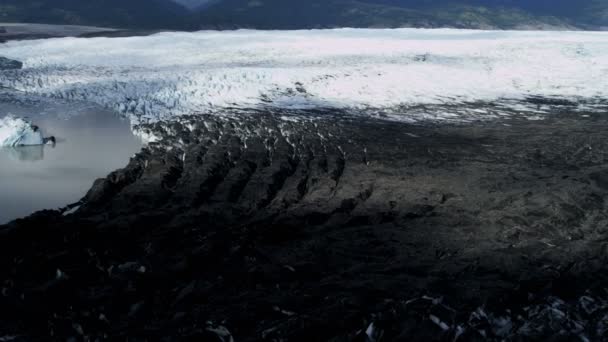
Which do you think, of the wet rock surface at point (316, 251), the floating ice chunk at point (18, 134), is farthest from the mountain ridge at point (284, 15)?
the wet rock surface at point (316, 251)

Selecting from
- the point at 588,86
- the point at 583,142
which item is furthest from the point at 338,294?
the point at 588,86

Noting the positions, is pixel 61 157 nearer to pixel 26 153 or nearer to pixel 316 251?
pixel 26 153

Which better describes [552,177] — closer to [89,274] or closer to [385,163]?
[385,163]

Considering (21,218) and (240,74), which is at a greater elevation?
(240,74)

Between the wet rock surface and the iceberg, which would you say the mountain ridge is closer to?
the iceberg

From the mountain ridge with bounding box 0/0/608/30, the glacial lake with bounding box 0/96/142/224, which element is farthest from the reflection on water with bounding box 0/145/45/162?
the mountain ridge with bounding box 0/0/608/30
